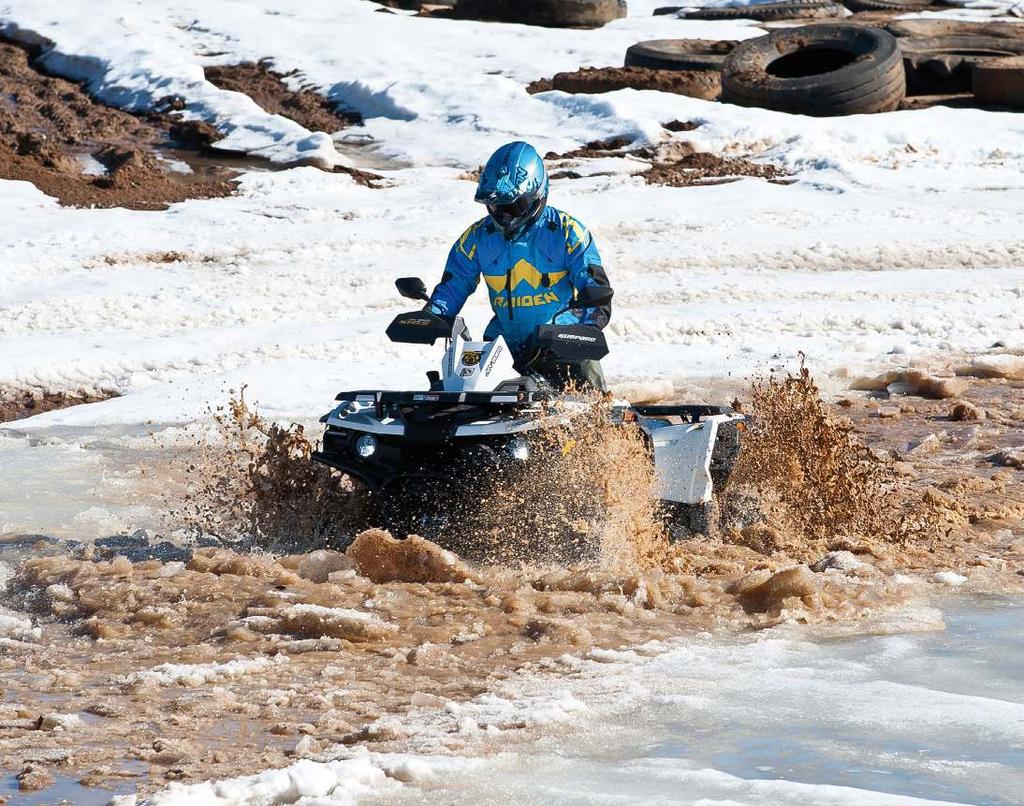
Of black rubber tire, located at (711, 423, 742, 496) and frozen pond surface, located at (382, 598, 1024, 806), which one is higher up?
black rubber tire, located at (711, 423, 742, 496)

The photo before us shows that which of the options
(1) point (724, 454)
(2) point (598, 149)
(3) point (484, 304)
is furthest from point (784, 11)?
(1) point (724, 454)

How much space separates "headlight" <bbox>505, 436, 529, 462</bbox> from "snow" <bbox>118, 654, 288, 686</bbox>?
1648mm

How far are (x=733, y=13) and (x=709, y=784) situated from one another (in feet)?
88.9

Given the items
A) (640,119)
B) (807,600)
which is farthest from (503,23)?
(807,600)

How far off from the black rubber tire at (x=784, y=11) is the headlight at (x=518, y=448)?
23706 mm

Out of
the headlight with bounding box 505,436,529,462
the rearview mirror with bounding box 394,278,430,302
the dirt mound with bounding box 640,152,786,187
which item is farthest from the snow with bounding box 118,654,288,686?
the dirt mound with bounding box 640,152,786,187

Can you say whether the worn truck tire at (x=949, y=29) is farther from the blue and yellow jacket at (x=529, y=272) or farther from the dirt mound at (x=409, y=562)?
the dirt mound at (x=409, y=562)

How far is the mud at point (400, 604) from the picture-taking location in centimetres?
527

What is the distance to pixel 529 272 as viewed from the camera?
26.9 ft

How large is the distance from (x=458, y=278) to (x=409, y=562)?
1.91 meters

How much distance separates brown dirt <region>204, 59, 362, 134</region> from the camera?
22913 millimetres

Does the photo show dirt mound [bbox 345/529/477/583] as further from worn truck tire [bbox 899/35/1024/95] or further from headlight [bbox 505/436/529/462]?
worn truck tire [bbox 899/35/1024/95]

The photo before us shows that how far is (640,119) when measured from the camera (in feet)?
67.8

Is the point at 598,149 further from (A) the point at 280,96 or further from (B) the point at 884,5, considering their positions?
(B) the point at 884,5
